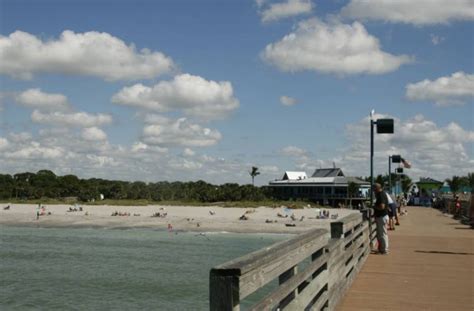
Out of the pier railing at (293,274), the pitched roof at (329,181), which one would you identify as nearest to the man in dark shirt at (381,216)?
the pier railing at (293,274)

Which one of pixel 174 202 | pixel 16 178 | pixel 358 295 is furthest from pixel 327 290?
pixel 16 178

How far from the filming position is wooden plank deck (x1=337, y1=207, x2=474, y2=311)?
26.8 ft

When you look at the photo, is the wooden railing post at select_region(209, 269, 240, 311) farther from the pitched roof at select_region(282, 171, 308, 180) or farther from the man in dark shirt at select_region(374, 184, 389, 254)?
the pitched roof at select_region(282, 171, 308, 180)

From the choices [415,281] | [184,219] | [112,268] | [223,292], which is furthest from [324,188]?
[223,292]

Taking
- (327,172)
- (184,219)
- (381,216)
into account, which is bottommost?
(184,219)

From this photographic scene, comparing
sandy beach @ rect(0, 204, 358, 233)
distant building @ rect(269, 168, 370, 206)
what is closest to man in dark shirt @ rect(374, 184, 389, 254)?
sandy beach @ rect(0, 204, 358, 233)

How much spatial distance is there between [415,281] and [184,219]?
5981 cm

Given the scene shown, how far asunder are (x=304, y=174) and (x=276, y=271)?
107 meters

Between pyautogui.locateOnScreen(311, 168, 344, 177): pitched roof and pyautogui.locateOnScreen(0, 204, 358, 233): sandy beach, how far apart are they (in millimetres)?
18810

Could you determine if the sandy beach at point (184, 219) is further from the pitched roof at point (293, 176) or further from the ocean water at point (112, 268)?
the pitched roof at point (293, 176)

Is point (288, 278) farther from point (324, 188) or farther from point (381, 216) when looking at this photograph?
point (324, 188)

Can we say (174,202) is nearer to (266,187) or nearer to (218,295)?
(266,187)

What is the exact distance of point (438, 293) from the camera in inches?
355

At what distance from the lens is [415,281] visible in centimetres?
1007
